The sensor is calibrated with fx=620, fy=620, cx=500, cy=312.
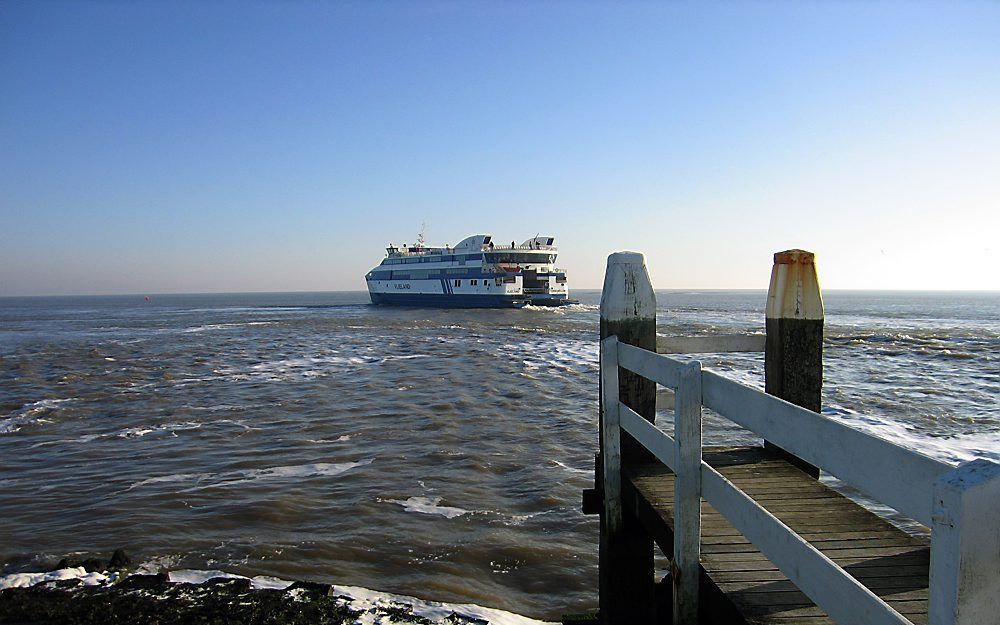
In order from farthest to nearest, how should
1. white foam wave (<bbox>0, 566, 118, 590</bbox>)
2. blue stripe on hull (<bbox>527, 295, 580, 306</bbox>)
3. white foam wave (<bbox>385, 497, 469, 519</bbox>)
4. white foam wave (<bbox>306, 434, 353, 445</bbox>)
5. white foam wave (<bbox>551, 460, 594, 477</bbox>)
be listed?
blue stripe on hull (<bbox>527, 295, 580, 306</bbox>) < white foam wave (<bbox>306, 434, 353, 445</bbox>) < white foam wave (<bbox>551, 460, 594, 477</bbox>) < white foam wave (<bbox>385, 497, 469, 519</bbox>) < white foam wave (<bbox>0, 566, 118, 590</bbox>)

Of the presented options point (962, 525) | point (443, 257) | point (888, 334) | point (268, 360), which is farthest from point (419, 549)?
point (443, 257)

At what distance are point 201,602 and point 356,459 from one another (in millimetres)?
4477

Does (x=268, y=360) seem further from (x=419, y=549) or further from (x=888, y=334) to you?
(x=888, y=334)

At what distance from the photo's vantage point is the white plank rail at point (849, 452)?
136cm

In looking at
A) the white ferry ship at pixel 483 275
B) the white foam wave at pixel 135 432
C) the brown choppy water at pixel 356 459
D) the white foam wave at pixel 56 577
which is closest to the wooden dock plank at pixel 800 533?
the brown choppy water at pixel 356 459

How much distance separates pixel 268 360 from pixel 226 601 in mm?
18978

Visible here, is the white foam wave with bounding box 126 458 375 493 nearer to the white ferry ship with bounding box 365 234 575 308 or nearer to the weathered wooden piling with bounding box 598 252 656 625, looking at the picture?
the weathered wooden piling with bounding box 598 252 656 625

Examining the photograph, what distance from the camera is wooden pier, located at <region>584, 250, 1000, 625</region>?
1.23m

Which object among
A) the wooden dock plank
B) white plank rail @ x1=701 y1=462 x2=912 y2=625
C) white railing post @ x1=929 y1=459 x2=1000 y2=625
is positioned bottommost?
the wooden dock plank

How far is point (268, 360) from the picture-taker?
22750mm

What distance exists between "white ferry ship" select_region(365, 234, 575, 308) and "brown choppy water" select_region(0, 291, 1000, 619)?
3907 cm

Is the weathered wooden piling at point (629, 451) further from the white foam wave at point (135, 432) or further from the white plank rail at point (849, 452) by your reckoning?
the white foam wave at point (135, 432)

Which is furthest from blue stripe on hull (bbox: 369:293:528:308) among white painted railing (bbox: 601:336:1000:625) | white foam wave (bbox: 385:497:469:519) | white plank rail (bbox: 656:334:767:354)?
white painted railing (bbox: 601:336:1000:625)

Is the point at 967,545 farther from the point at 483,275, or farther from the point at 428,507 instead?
the point at 483,275
